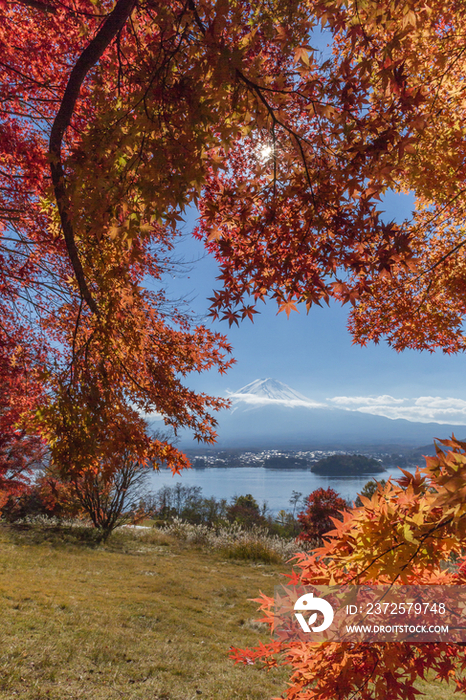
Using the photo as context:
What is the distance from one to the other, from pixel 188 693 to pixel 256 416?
180 m

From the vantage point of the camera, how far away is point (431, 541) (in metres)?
1.17

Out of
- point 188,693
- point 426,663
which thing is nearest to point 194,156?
point 426,663

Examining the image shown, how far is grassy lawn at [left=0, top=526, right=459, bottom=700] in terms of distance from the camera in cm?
321

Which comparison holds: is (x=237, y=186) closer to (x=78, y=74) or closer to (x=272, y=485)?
(x=78, y=74)

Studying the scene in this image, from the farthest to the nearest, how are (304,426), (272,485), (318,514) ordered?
1. (304,426)
2. (272,485)
3. (318,514)

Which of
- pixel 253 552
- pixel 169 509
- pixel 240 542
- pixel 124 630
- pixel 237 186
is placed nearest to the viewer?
pixel 237 186

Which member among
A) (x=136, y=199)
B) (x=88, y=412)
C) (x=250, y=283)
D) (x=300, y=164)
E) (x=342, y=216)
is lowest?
(x=88, y=412)

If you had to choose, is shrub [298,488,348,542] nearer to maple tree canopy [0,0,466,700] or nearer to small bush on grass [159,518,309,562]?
small bush on grass [159,518,309,562]

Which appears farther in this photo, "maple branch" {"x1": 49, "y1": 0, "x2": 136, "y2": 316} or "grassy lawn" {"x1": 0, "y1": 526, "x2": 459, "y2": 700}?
"grassy lawn" {"x1": 0, "y1": 526, "x2": 459, "y2": 700}

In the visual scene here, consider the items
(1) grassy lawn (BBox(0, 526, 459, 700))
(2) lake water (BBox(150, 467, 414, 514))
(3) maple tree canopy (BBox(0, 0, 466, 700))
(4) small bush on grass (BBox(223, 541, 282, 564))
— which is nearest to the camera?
(3) maple tree canopy (BBox(0, 0, 466, 700))

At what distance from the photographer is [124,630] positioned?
14.0ft

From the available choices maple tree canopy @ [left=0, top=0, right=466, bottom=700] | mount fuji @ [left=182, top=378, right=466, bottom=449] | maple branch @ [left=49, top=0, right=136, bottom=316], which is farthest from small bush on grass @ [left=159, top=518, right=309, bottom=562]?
mount fuji @ [left=182, top=378, right=466, bottom=449]

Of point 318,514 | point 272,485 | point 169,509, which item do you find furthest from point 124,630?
point 272,485

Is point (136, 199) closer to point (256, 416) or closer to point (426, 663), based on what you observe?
point (426, 663)
